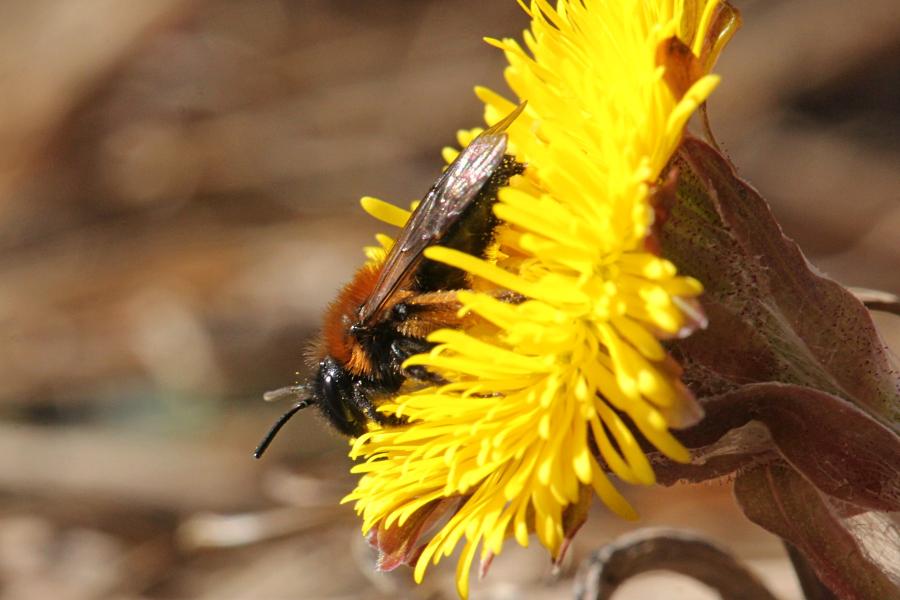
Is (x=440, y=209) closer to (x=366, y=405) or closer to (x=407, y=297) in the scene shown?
(x=407, y=297)

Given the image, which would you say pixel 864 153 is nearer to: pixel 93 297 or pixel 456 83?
pixel 456 83

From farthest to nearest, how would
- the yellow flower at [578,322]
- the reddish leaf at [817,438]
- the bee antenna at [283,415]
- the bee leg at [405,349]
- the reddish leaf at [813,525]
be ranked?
the bee antenna at [283,415]
the bee leg at [405,349]
the reddish leaf at [813,525]
the reddish leaf at [817,438]
the yellow flower at [578,322]

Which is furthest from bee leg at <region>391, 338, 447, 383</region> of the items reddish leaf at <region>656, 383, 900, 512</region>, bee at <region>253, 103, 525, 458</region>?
reddish leaf at <region>656, 383, 900, 512</region>

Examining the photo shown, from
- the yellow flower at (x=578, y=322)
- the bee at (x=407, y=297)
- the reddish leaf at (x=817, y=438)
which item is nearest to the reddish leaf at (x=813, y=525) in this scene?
the reddish leaf at (x=817, y=438)

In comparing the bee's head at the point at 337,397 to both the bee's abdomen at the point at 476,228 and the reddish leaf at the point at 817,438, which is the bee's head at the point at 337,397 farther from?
the reddish leaf at the point at 817,438

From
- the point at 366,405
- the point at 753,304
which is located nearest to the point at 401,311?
the point at 366,405

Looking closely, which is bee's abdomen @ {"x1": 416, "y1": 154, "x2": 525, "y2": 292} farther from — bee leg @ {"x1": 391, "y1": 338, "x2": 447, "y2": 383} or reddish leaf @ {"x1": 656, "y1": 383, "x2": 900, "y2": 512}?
reddish leaf @ {"x1": 656, "y1": 383, "x2": 900, "y2": 512}
